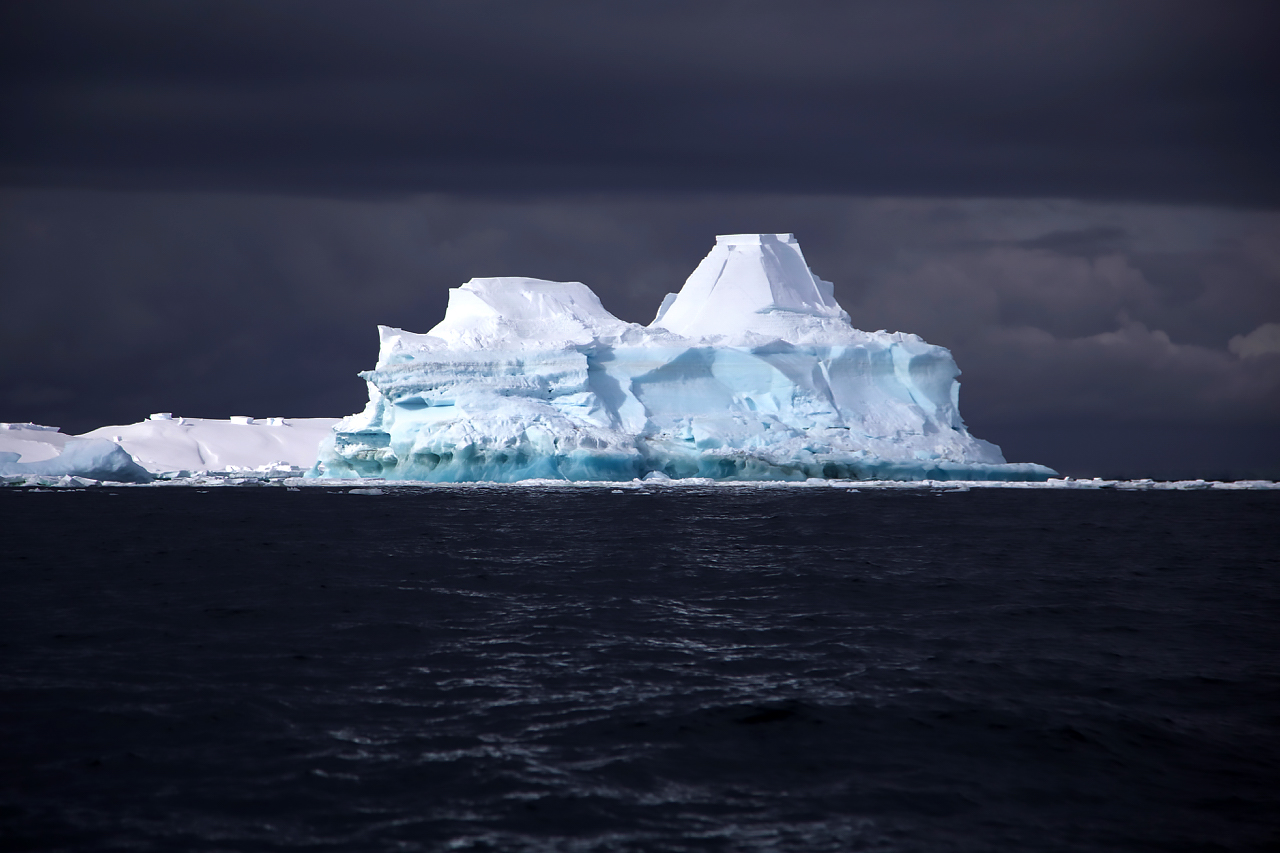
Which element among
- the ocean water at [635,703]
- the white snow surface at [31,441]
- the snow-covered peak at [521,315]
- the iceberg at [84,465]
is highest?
the snow-covered peak at [521,315]

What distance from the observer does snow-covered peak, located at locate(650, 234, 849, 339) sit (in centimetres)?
4300

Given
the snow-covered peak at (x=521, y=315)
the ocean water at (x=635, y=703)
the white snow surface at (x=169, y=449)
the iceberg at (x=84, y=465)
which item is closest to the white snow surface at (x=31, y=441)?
the white snow surface at (x=169, y=449)

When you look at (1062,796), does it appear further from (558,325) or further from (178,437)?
(178,437)

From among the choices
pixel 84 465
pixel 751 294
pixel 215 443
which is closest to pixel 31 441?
pixel 215 443

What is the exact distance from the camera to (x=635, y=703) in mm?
7566

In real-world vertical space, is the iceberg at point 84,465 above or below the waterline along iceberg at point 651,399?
below

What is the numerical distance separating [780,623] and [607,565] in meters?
4.77

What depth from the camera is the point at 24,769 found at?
19.9 feet

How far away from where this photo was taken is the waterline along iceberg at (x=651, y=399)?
37.0 m

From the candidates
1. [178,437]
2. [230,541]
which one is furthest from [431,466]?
[178,437]

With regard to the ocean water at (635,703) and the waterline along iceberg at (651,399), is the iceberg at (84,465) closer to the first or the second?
the waterline along iceberg at (651,399)

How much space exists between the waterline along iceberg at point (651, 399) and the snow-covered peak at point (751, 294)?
0.13 meters

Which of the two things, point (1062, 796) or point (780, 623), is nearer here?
point (1062, 796)

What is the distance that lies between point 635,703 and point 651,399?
32295 millimetres
